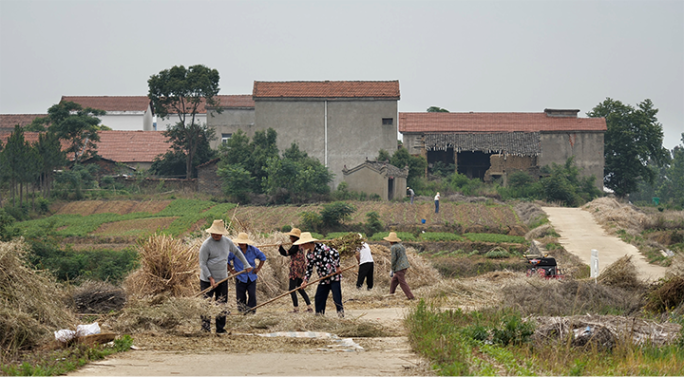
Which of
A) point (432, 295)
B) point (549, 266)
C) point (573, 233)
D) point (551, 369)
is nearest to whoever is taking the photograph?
point (551, 369)

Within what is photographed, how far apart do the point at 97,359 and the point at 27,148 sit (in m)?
37.4

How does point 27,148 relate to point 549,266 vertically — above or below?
above

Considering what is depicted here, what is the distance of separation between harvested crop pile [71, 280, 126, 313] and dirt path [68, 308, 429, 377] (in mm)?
4205

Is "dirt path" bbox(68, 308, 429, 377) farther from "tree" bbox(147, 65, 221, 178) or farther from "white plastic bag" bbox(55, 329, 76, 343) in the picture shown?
"tree" bbox(147, 65, 221, 178)

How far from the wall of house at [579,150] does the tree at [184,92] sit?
24.1 metres

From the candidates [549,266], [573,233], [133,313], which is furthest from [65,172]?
[133,313]

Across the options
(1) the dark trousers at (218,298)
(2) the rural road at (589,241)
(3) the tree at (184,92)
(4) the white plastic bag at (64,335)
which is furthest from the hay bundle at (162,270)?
(3) the tree at (184,92)

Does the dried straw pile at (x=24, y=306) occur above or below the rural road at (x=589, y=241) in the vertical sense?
above

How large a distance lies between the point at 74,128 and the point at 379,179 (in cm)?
2155

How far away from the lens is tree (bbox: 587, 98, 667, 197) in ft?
187

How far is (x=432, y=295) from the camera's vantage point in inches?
579

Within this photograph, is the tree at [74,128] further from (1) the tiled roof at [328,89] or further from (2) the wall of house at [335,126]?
(2) the wall of house at [335,126]

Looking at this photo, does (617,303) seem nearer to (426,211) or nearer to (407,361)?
(407,361)

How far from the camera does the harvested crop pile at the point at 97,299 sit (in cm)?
1288
